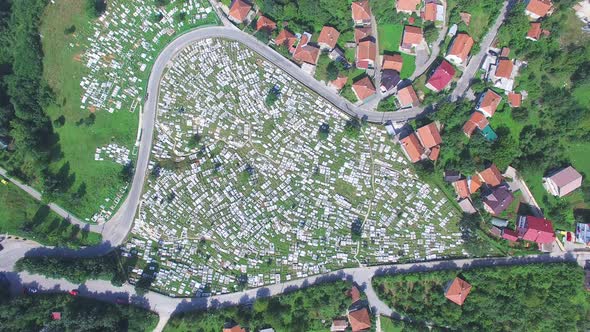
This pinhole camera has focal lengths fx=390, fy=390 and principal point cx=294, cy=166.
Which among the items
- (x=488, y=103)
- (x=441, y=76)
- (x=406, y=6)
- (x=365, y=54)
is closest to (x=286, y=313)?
(x=365, y=54)

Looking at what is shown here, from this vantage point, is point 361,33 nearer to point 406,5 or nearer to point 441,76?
point 406,5

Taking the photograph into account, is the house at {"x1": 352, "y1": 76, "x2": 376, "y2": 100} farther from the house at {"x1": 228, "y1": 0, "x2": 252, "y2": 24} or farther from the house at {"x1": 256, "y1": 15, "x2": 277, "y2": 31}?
→ the house at {"x1": 228, "y1": 0, "x2": 252, "y2": 24}

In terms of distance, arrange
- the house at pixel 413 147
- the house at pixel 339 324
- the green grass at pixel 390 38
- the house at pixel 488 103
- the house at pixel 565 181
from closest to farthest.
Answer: the house at pixel 339 324, the house at pixel 565 181, the house at pixel 413 147, the house at pixel 488 103, the green grass at pixel 390 38

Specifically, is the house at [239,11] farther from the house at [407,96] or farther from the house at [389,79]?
the house at [407,96]

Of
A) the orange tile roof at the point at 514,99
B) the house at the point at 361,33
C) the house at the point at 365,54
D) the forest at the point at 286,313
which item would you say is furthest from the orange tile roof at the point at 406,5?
the forest at the point at 286,313

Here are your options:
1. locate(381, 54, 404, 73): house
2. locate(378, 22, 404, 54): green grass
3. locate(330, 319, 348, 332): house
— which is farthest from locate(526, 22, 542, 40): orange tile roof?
locate(330, 319, 348, 332): house

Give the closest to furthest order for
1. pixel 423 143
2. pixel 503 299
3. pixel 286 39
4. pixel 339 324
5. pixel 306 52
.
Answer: pixel 503 299, pixel 339 324, pixel 423 143, pixel 306 52, pixel 286 39

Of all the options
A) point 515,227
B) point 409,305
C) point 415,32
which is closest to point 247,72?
point 415,32
